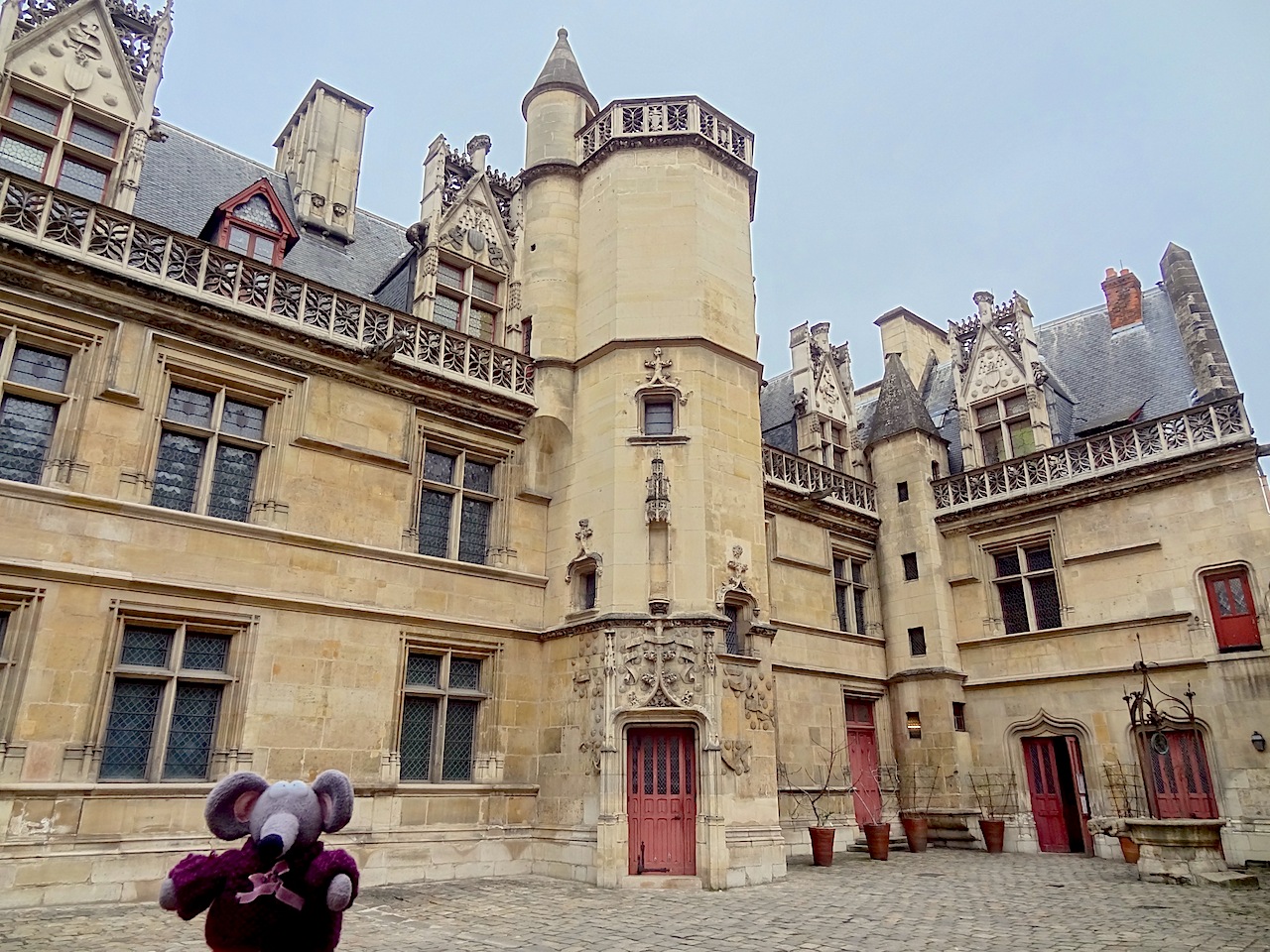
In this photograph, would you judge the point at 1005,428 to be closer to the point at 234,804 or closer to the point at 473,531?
the point at 473,531

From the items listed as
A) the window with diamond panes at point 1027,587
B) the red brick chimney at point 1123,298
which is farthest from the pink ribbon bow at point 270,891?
the red brick chimney at point 1123,298

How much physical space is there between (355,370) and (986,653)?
43.5ft

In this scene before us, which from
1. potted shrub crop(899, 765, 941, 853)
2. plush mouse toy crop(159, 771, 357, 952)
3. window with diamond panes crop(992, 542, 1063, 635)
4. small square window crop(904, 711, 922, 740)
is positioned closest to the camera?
plush mouse toy crop(159, 771, 357, 952)

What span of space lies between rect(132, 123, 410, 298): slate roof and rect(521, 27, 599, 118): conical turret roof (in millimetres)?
4047

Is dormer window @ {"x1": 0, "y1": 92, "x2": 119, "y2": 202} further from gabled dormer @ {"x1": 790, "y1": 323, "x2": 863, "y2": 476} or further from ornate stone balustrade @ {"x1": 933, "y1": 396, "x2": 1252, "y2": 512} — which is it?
ornate stone balustrade @ {"x1": 933, "y1": 396, "x2": 1252, "y2": 512}

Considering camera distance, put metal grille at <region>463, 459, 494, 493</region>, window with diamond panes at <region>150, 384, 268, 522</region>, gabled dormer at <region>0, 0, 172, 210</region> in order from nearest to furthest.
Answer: window with diamond panes at <region>150, 384, 268, 522</region> → gabled dormer at <region>0, 0, 172, 210</region> → metal grille at <region>463, 459, 494, 493</region>

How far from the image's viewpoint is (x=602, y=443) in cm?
1302

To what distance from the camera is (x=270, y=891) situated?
3.30 metres

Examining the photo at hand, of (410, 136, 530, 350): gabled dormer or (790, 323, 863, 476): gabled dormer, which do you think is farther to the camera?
(790, 323, 863, 476): gabled dormer

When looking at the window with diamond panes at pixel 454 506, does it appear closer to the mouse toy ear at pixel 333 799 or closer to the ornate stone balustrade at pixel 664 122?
the ornate stone balustrade at pixel 664 122

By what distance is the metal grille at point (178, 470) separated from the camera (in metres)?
10.2

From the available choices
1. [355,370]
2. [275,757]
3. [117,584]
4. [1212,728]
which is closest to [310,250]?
[355,370]

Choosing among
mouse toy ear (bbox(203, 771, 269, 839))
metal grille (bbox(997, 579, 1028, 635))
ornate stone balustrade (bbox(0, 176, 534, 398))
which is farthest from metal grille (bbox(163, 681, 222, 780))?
metal grille (bbox(997, 579, 1028, 635))

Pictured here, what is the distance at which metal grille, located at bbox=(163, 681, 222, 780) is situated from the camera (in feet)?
31.1
